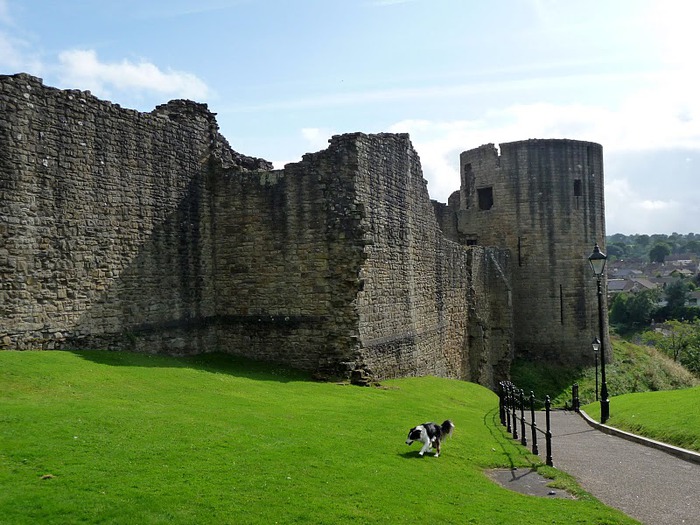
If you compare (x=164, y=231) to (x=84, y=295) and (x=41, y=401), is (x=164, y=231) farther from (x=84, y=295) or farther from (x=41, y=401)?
(x=41, y=401)

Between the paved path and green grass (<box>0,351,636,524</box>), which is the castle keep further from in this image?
the paved path

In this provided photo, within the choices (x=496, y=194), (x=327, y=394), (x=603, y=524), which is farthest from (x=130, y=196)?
(x=496, y=194)

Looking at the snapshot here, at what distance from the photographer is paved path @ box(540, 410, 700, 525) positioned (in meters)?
9.11

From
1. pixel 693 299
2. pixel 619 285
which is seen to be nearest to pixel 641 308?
pixel 693 299

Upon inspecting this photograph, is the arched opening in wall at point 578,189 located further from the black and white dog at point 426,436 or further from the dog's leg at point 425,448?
the dog's leg at point 425,448

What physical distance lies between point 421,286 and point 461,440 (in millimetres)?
11201

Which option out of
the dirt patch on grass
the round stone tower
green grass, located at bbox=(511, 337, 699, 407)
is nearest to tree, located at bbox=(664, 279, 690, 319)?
green grass, located at bbox=(511, 337, 699, 407)

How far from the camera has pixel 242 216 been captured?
63.4 feet

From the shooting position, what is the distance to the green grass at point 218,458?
7.22 m

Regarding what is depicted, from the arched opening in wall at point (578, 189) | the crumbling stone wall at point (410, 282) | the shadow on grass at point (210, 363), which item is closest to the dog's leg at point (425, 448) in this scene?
the shadow on grass at point (210, 363)

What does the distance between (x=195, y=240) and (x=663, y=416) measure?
12510 mm

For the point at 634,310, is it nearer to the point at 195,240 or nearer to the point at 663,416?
the point at 663,416

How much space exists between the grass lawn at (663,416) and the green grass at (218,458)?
329cm

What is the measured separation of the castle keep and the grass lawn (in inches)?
253
